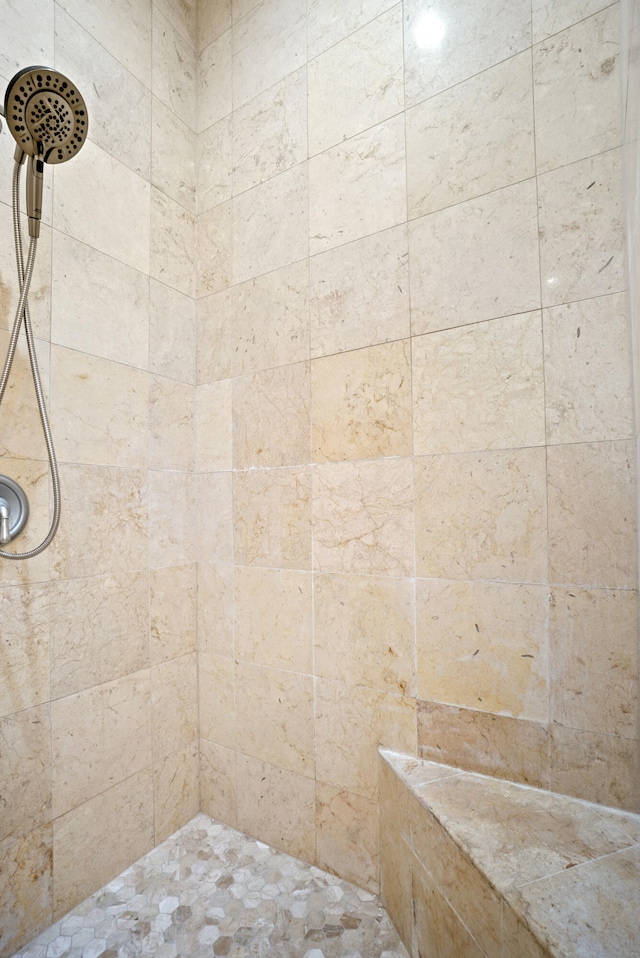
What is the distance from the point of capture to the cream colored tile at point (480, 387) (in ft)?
3.43

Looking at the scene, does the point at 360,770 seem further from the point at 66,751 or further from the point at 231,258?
the point at 231,258

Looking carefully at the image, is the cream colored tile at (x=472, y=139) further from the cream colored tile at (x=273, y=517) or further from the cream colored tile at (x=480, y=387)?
the cream colored tile at (x=273, y=517)

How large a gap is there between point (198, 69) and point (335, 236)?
0.92 meters

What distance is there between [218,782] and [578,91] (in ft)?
6.77

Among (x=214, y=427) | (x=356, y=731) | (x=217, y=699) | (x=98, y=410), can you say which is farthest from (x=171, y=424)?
(x=356, y=731)

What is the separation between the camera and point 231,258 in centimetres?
153

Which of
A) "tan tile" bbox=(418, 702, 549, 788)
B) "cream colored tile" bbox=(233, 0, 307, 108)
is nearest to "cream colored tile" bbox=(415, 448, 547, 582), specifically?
"tan tile" bbox=(418, 702, 549, 788)

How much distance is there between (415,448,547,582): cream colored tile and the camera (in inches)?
40.8

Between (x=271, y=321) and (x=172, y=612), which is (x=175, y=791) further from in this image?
(x=271, y=321)

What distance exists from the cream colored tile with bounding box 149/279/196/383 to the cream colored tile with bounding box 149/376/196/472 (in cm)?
4

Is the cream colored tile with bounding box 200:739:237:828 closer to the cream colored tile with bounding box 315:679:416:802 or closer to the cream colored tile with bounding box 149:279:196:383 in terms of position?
the cream colored tile with bounding box 315:679:416:802

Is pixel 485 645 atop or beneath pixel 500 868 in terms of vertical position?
atop

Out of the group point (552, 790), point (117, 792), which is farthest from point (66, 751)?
point (552, 790)

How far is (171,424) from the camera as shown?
1.51m
